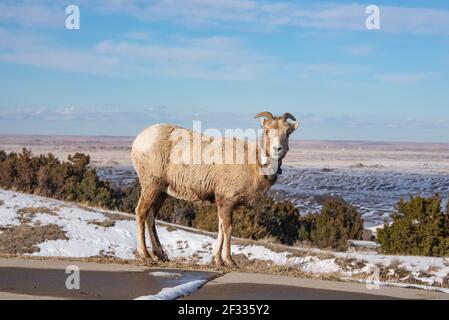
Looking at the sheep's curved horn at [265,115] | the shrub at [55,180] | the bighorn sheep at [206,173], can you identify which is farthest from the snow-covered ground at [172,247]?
the sheep's curved horn at [265,115]

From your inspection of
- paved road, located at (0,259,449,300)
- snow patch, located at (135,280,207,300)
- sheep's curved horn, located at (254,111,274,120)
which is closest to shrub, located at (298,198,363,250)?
sheep's curved horn, located at (254,111,274,120)

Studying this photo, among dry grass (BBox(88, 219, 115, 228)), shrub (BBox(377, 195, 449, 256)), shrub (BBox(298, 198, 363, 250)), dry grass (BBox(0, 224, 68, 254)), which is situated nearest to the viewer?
dry grass (BBox(0, 224, 68, 254))

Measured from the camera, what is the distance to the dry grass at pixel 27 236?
20375 millimetres

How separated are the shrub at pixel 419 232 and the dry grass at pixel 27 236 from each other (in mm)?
12811

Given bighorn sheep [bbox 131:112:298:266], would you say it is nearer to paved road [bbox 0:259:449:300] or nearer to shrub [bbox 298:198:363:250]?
paved road [bbox 0:259:449:300]

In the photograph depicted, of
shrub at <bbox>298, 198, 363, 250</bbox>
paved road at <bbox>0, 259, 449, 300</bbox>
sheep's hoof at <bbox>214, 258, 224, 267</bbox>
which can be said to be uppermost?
paved road at <bbox>0, 259, 449, 300</bbox>

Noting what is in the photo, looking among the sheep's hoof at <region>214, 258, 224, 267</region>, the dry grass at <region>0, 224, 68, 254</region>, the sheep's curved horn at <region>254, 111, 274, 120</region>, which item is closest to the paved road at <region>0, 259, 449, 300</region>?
the sheep's hoof at <region>214, 258, 224, 267</region>

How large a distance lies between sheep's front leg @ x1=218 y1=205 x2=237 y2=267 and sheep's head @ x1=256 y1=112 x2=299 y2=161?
1273 mm

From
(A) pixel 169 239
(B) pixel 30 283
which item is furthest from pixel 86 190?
(B) pixel 30 283

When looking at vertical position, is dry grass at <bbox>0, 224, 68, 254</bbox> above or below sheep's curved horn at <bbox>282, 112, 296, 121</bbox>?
below

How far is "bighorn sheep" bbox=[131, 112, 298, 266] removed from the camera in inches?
464

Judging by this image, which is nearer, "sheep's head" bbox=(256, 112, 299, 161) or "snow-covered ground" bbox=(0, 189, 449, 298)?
"sheep's head" bbox=(256, 112, 299, 161)

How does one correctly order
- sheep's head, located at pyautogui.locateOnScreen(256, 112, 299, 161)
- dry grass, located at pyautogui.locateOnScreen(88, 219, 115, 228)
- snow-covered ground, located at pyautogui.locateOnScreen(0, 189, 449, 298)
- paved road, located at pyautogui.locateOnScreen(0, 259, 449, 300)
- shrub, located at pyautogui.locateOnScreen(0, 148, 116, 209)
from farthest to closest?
shrub, located at pyautogui.locateOnScreen(0, 148, 116, 209), dry grass, located at pyautogui.locateOnScreen(88, 219, 115, 228), snow-covered ground, located at pyautogui.locateOnScreen(0, 189, 449, 298), sheep's head, located at pyautogui.locateOnScreen(256, 112, 299, 161), paved road, located at pyautogui.locateOnScreen(0, 259, 449, 300)
